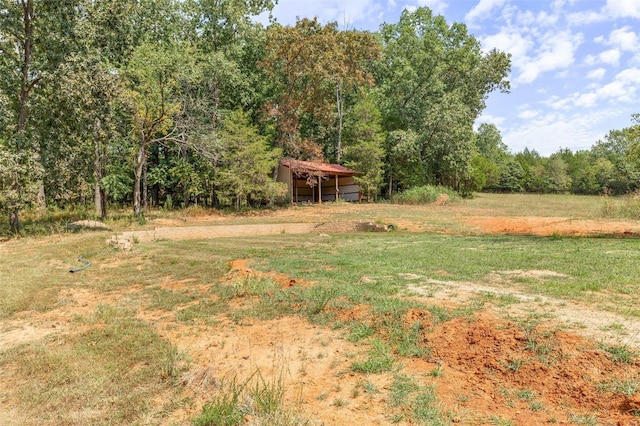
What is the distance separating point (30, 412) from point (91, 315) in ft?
8.25

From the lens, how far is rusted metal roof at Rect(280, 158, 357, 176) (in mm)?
27133

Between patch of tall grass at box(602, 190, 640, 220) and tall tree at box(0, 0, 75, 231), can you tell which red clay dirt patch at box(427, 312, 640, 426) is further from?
patch of tall grass at box(602, 190, 640, 220)

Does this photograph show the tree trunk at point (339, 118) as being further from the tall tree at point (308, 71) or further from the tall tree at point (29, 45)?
the tall tree at point (29, 45)

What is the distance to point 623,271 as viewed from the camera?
6340mm

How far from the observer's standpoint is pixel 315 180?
1110 inches

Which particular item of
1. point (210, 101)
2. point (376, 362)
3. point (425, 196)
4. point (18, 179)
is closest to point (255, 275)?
point (376, 362)

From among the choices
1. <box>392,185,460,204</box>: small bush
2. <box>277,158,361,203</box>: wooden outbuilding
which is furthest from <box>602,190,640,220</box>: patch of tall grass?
<box>277,158,361,203</box>: wooden outbuilding

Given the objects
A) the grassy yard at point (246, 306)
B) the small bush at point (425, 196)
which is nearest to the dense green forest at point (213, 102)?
the small bush at point (425, 196)

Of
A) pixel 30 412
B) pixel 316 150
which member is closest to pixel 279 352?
pixel 30 412

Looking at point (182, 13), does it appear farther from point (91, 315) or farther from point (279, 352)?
point (279, 352)

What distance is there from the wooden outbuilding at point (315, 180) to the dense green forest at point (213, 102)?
47.2 inches

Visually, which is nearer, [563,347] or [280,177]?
[563,347]

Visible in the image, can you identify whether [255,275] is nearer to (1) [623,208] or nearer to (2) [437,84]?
(1) [623,208]

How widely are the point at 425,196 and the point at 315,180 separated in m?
8.36
